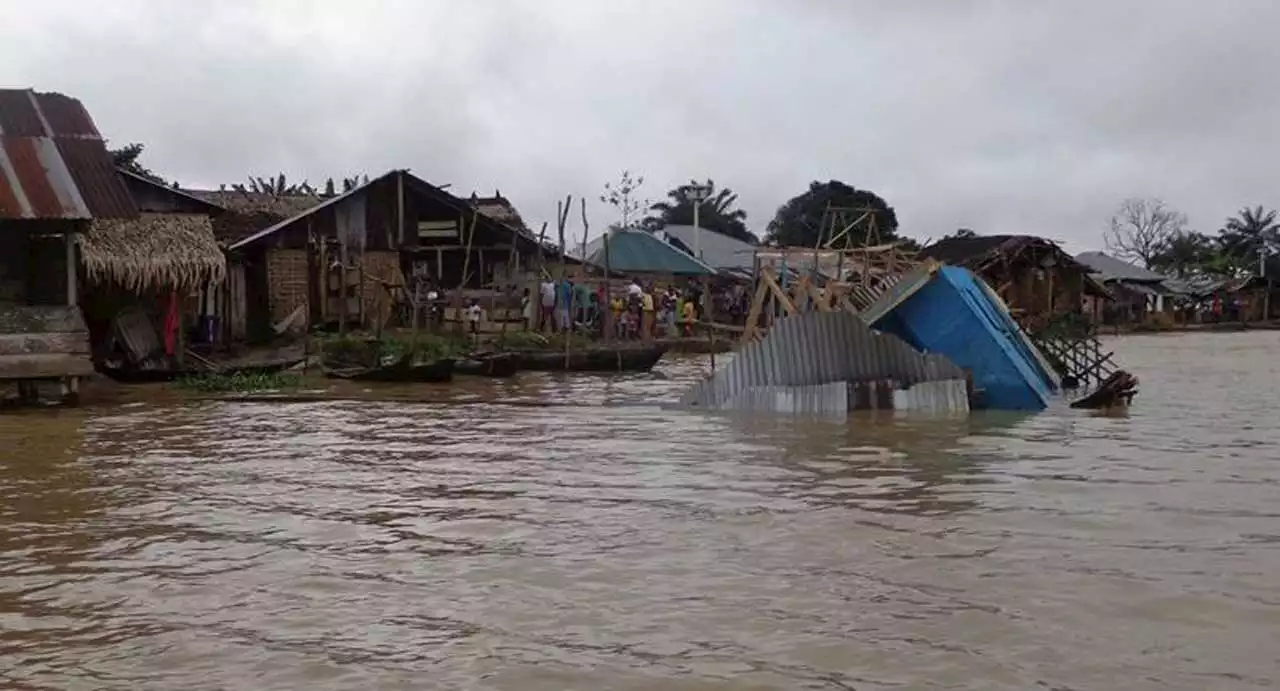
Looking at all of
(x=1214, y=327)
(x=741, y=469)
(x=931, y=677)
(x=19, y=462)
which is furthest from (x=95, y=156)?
(x=1214, y=327)

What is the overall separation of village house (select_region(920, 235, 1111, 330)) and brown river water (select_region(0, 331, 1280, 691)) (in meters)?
23.5

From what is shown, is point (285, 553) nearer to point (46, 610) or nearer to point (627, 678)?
point (46, 610)

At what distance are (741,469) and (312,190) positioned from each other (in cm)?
2313

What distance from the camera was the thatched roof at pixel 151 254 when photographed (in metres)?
17.7

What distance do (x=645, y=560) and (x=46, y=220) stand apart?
36.4 feet

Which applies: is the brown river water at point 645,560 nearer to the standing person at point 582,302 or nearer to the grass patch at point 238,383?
the grass patch at point 238,383

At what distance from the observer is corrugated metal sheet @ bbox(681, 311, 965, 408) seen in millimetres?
13015

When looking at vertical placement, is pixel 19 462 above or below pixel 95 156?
below

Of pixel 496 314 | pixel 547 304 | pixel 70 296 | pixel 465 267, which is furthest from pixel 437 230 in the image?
pixel 70 296

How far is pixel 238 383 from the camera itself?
17156 millimetres

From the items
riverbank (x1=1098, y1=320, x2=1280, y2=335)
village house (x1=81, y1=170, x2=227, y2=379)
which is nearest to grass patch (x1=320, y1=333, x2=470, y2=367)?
village house (x1=81, y1=170, x2=227, y2=379)

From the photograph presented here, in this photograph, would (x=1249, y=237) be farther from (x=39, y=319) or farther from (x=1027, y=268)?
(x=39, y=319)

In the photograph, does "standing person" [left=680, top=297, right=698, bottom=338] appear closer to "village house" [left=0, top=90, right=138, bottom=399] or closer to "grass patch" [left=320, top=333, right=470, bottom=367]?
"grass patch" [left=320, top=333, right=470, bottom=367]

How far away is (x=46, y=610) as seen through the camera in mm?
5316
